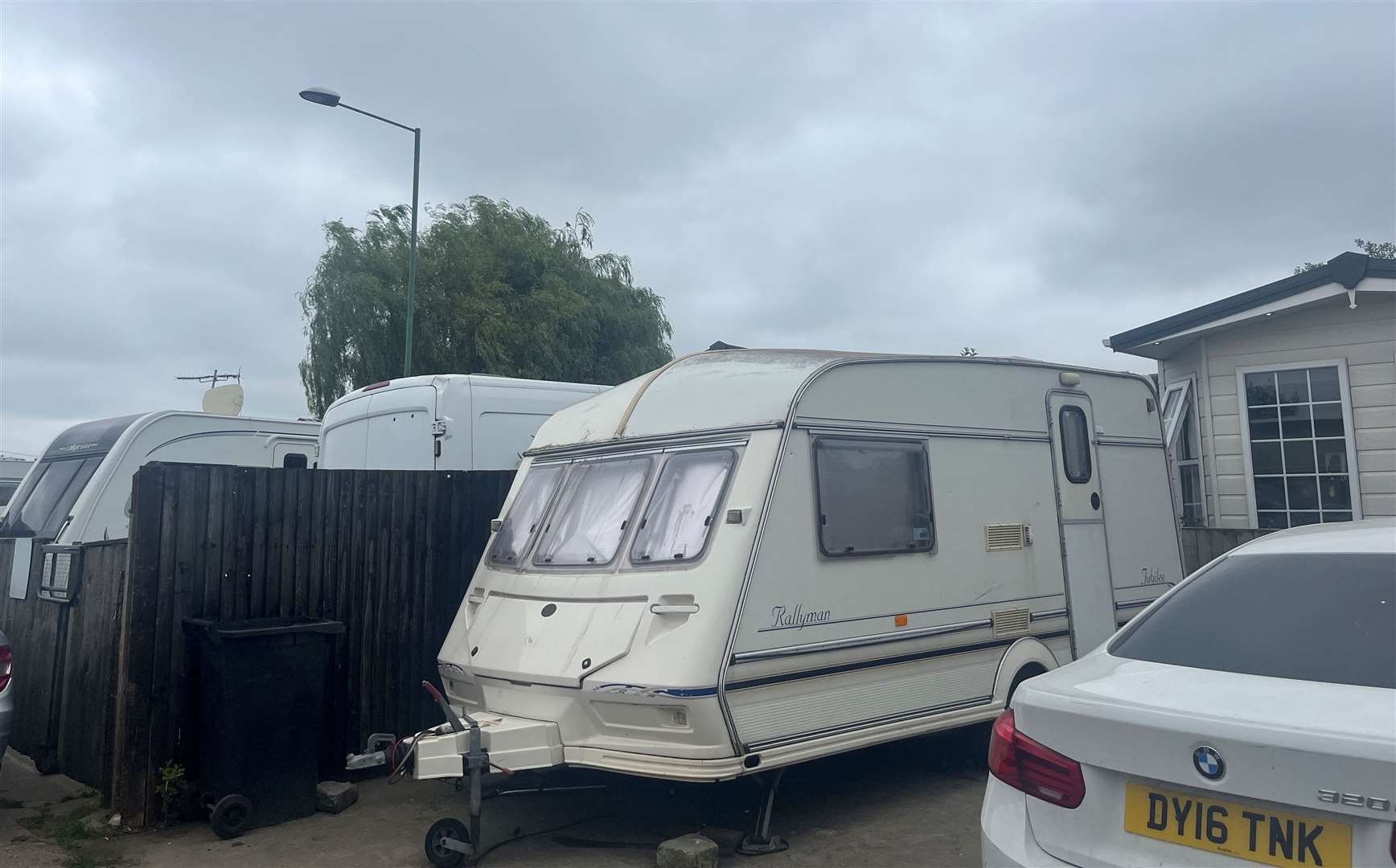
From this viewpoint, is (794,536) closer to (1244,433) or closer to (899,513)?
(899,513)

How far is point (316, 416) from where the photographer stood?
21594 millimetres

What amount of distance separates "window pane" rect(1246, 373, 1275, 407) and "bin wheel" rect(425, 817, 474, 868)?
27.8 ft

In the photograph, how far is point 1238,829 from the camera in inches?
106

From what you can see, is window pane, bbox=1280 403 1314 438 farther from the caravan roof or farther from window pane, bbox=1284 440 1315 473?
the caravan roof

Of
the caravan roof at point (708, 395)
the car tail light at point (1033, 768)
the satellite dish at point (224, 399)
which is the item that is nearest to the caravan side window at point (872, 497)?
the caravan roof at point (708, 395)

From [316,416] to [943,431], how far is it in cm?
1793

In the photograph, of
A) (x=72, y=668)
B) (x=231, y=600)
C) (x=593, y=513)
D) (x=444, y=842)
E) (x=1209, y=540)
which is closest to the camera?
(x=444, y=842)

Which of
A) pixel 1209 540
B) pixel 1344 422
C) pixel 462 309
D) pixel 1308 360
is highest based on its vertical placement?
pixel 462 309

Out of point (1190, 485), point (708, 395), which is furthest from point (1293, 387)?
point (708, 395)

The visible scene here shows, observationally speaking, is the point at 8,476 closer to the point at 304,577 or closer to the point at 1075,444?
the point at 304,577

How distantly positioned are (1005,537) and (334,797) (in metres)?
4.36

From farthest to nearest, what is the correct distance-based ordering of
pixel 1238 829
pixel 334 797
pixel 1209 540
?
pixel 1209 540 < pixel 334 797 < pixel 1238 829

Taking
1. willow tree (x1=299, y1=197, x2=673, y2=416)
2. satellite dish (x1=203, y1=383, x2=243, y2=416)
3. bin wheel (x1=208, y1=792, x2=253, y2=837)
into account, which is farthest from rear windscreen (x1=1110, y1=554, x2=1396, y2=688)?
willow tree (x1=299, y1=197, x2=673, y2=416)

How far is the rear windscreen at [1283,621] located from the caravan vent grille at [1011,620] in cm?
256
